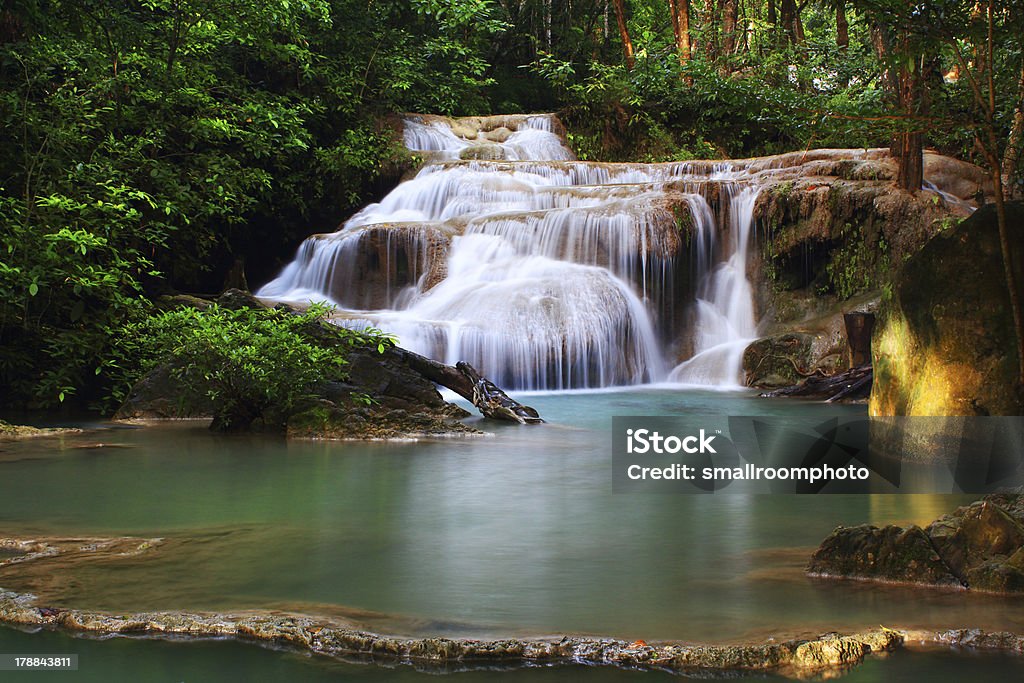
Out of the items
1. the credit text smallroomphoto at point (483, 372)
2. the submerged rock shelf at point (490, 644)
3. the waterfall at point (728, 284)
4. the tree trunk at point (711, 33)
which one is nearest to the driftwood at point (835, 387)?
the credit text smallroomphoto at point (483, 372)

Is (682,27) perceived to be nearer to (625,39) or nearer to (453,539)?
(625,39)

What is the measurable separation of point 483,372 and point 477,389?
10.3 feet

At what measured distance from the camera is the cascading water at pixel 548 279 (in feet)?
40.1

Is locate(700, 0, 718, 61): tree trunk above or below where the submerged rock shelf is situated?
above

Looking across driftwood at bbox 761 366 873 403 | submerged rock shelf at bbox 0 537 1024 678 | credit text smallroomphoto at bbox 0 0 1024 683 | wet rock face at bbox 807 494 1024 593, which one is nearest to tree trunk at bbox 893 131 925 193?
credit text smallroomphoto at bbox 0 0 1024 683

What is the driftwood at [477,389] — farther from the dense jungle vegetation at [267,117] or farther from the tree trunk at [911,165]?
the tree trunk at [911,165]

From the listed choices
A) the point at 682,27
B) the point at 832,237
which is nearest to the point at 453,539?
the point at 832,237

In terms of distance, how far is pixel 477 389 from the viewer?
28.8 ft

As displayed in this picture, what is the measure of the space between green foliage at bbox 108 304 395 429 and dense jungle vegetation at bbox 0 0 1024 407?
4.13 feet

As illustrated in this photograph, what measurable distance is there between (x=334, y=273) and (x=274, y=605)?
11728mm

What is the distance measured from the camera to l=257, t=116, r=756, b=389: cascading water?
12.2 meters

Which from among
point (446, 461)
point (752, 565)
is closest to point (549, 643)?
point (752, 565)

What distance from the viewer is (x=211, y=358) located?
7.36m

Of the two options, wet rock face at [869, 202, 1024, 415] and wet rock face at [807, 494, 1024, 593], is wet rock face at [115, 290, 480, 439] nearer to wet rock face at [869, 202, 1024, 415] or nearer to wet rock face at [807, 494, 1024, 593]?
wet rock face at [869, 202, 1024, 415]
